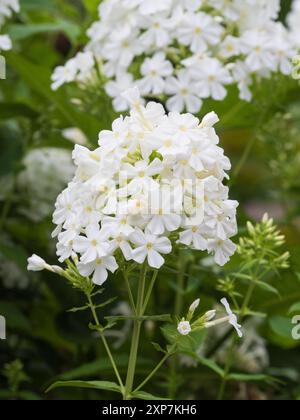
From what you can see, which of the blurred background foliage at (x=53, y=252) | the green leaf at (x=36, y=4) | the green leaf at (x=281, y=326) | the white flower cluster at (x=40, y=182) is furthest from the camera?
the green leaf at (x=36, y=4)

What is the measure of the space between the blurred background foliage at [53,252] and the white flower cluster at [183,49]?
8cm

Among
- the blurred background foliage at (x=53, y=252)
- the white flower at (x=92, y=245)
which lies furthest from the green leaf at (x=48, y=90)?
the white flower at (x=92, y=245)

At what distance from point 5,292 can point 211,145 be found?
4.33 feet

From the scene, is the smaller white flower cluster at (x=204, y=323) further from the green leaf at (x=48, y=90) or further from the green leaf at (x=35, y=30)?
the green leaf at (x=35, y=30)

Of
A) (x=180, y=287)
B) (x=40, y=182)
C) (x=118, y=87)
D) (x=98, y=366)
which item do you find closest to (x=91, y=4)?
(x=118, y=87)

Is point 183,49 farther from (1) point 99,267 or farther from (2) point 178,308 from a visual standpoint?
(1) point 99,267

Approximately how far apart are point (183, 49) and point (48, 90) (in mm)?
382

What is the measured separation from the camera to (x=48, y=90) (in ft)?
7.43

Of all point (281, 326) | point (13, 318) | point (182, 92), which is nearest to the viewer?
point (281, 326)

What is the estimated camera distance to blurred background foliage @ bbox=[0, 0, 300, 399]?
2135 mm

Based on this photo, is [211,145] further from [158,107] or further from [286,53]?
[286,53]

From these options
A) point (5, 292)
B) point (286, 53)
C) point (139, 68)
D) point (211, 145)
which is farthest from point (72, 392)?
point (211, 145)

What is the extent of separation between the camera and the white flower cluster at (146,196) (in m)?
1.32

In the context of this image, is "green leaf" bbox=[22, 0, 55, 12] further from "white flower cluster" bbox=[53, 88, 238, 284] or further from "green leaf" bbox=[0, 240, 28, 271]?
"white flower cluster" bbox=[53, 88, 238, 284]
